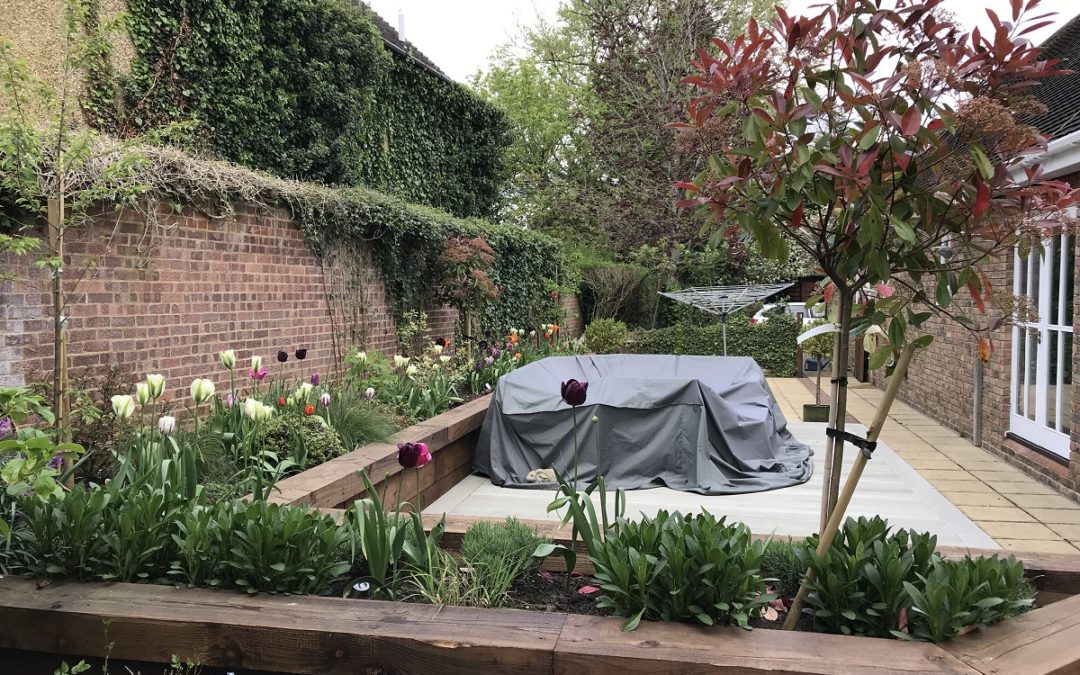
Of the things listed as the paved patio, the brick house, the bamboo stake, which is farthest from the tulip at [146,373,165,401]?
the brick house

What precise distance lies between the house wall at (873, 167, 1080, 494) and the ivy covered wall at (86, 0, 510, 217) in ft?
20.9

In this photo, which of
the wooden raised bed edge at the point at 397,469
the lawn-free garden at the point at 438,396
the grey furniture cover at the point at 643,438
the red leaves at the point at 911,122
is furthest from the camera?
the grey furniture cover at the point at 643,438

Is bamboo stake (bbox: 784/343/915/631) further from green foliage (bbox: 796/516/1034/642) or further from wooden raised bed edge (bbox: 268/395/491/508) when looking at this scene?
wooden raised bed edge (bbox: 268/395/491/508)

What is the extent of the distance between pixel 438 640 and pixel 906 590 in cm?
114

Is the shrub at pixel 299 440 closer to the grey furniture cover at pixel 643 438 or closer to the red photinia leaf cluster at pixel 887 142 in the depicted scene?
the grey furniture cover at pixel 643 438

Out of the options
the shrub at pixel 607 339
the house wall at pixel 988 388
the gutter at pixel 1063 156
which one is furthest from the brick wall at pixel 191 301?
the shrub at pixel 607 339

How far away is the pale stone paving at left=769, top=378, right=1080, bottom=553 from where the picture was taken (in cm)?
402

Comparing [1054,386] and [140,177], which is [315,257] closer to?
[140,177]

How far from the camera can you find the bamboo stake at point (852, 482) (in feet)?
5.56

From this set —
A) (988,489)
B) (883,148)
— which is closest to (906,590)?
(883,148)

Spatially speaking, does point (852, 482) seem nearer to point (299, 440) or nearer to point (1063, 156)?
point (299, 440)

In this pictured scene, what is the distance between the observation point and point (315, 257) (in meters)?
6.14

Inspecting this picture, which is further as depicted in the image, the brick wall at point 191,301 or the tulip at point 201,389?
the brick wall at point 191,301

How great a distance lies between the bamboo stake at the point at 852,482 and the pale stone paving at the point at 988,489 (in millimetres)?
2431
